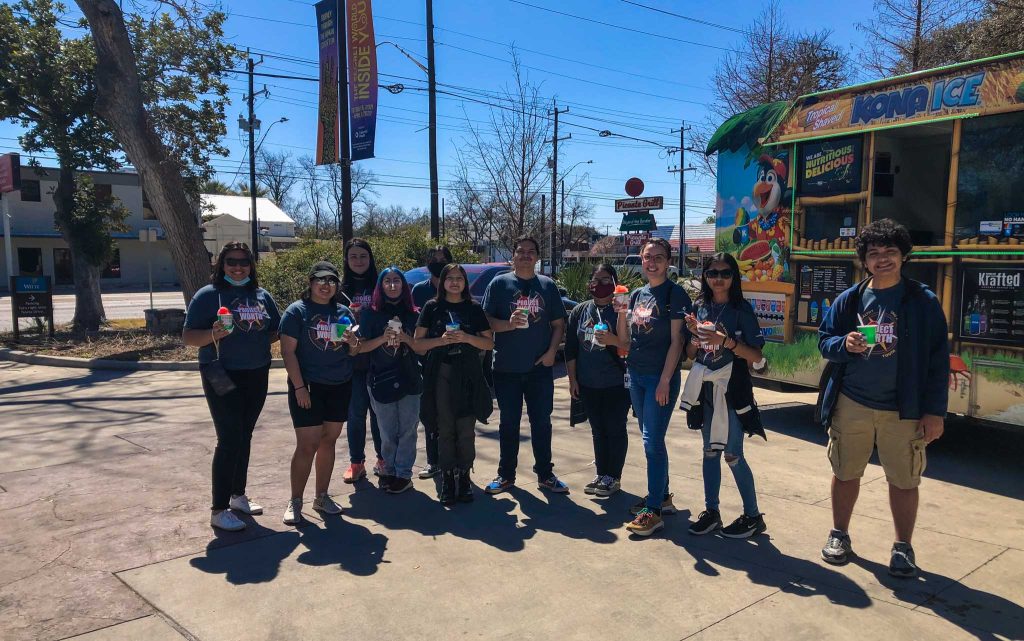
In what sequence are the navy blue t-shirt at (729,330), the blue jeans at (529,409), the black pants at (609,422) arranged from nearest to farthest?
the navy blue t-shirt at (729,330) → the black pants at (609,422) → the blue jeans at (529,409)

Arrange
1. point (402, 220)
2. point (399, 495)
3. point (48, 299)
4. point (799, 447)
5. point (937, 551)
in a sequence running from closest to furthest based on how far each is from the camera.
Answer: point (937, 551)
point (399, 495)
point (799, 447)
point (48, 299)
point (402, 220)

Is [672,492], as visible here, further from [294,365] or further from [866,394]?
[294,365]

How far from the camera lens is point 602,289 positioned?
4945 millimetres

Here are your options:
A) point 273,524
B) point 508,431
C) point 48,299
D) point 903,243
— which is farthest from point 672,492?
point 48,299

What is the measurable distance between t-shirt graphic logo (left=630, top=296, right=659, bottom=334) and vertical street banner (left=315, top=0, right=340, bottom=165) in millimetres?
9486

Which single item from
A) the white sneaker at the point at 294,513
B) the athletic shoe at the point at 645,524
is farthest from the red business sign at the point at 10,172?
the athletic shoe at the point at 645,524

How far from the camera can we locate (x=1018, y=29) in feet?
39.6

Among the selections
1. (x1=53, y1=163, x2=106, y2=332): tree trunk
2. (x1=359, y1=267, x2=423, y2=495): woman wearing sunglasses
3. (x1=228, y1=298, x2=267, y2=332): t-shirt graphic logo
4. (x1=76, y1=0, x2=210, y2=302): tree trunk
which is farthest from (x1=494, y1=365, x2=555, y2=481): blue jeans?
(x1=53, y1=163, x2=106, y2=332): tree trunk

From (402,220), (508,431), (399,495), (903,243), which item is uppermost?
(402,220)

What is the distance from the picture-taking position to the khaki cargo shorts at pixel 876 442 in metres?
3.79

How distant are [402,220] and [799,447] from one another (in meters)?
55.7

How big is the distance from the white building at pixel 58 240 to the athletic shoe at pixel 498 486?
115ft

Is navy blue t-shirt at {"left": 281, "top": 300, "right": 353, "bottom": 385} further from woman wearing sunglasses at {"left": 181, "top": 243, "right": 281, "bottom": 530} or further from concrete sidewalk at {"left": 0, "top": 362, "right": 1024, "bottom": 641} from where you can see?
concrete sidewalk at {"left": 0, "top": 362, "right": 1024, "bottom": 641}

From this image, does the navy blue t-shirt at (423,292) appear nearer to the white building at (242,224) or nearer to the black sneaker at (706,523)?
the black sneaker at (706,523)
